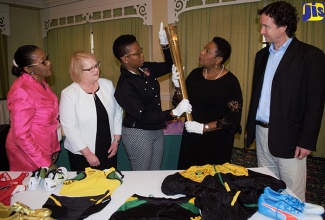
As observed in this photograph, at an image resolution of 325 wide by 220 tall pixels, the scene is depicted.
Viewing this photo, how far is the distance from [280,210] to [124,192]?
79cm

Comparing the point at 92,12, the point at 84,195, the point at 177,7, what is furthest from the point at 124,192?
the point at 92,12

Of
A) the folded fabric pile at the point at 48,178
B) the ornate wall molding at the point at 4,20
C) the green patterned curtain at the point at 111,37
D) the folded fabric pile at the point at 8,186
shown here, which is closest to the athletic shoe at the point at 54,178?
the folded fabric pile at the point at 48,178

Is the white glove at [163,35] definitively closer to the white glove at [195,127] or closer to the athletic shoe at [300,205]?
the white glove at [195,127]

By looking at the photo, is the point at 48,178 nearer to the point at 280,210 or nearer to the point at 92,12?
the point at 280,210

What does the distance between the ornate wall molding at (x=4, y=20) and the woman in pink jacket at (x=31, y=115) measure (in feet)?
17.4

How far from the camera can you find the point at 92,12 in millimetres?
6109

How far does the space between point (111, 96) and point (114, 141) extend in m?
0.36

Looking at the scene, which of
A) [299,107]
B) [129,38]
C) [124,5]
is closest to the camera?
[299,107]

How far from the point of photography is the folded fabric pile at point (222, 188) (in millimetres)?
1199

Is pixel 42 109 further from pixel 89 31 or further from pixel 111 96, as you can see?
pixel 89 31

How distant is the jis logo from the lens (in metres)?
3.88

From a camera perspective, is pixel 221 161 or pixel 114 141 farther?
pixel 221 161

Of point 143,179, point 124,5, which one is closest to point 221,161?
point 143,179

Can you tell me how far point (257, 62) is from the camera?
2025 mm
